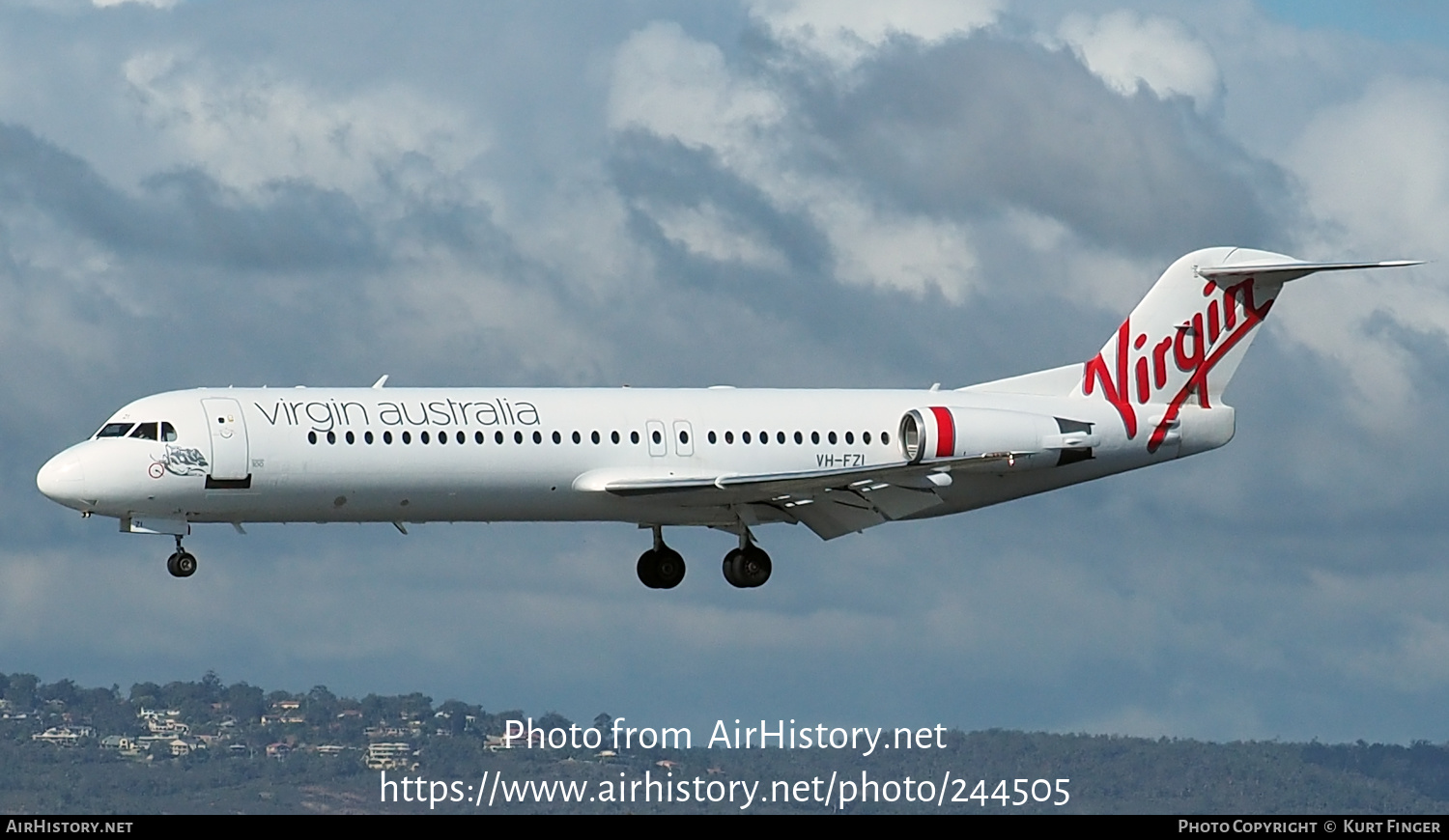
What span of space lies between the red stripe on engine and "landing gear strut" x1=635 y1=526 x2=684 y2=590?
7300 millimetres

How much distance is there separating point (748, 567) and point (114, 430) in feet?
49.3

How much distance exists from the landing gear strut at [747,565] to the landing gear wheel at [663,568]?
4.49 ft

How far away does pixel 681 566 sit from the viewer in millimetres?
59844

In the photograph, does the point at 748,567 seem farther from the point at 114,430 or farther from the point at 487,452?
the point at 114,430

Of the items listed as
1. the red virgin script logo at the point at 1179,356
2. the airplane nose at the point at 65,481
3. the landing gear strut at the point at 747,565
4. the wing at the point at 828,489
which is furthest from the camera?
the red virgin script logo at the point at 1179,356

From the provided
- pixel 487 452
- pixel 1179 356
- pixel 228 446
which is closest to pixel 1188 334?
pixel 1179 356

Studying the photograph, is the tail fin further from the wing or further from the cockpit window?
the cockpit window

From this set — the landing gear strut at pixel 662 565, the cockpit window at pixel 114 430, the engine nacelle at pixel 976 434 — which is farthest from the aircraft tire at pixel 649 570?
the cockpit window at pixel 114 430

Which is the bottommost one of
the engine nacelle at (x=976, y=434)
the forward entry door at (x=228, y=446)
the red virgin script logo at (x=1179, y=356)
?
the forward entry door at (x=228, y=446)

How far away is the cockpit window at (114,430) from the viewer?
53.2 meters

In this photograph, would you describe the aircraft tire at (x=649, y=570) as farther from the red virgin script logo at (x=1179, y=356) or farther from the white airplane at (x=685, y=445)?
the red virgin script logo at (x=1179, y=356)
